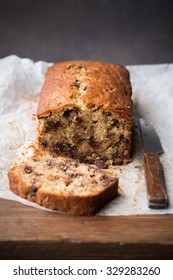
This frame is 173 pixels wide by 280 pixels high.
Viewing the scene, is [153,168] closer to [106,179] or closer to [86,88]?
[106,179]

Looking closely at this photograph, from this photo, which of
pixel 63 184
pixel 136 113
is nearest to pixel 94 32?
pixel 136 113

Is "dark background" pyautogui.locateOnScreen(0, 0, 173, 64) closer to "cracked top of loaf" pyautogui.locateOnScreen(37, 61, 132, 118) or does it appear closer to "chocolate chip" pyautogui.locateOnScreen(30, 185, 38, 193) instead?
"cracked top of loaf" pyautogui.locateOnScreen(37, 61, 132, 118)

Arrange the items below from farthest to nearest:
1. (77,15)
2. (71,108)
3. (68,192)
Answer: (77,15) < (71,108) < (68,192)

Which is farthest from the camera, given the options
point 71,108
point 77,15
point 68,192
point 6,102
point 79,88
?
point 77,15

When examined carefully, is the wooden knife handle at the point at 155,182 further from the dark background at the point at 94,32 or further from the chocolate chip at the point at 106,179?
the dark background at the point at 94,32

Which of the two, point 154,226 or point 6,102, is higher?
point 6,102

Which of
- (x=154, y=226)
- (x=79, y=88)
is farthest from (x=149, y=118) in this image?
(x=154, y=226)
